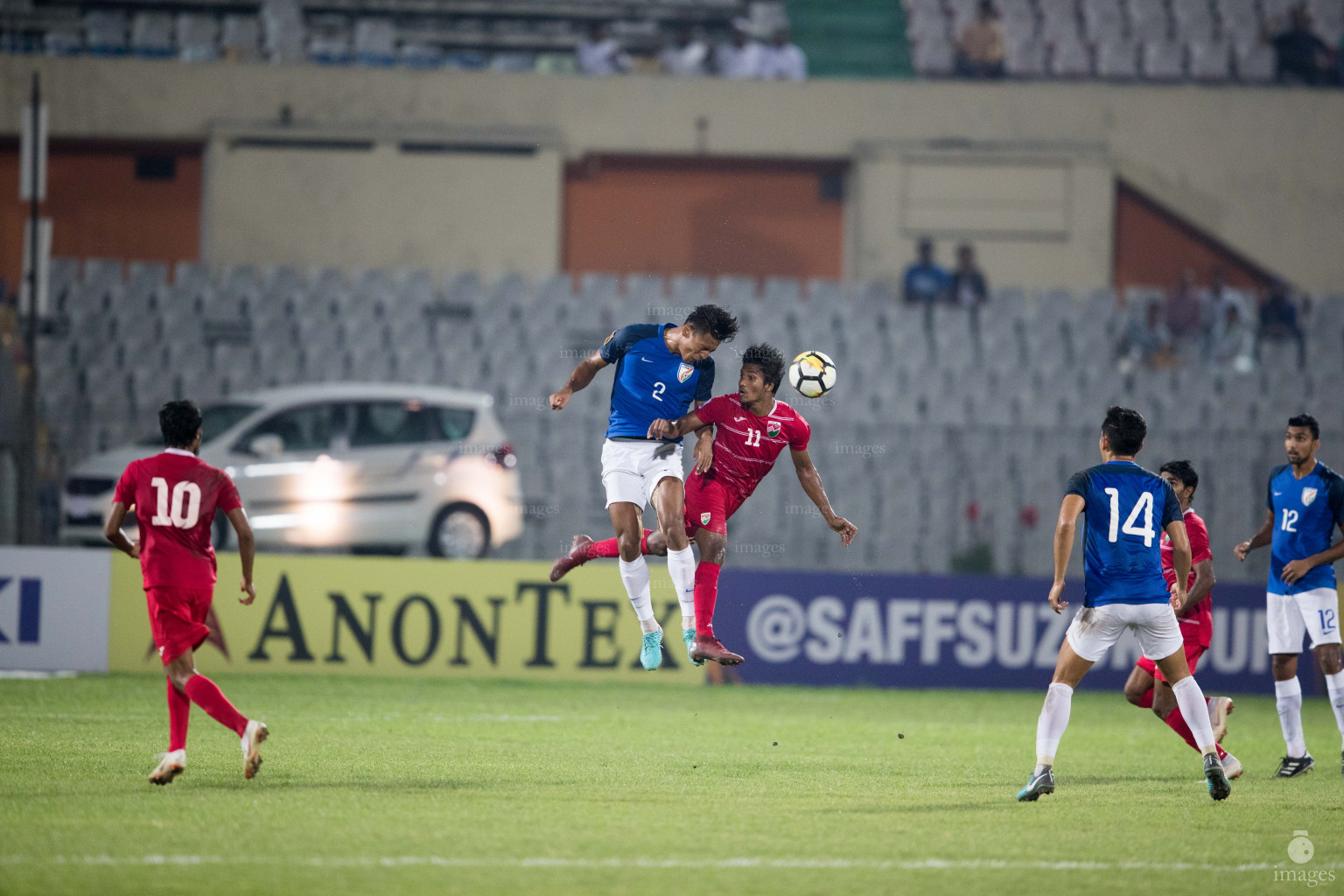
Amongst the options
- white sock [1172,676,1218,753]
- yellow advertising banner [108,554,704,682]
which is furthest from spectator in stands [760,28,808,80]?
white sock [1172,676,1218,753]

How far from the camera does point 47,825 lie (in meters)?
6.43

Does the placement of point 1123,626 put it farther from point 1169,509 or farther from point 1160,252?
point 1160,252

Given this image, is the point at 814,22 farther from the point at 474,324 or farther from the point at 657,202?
the point at 474,324

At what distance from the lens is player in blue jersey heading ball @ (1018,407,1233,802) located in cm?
759

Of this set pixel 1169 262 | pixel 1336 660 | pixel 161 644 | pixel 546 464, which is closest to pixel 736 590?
pixel 546 464

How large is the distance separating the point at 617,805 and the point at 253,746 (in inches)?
72.4

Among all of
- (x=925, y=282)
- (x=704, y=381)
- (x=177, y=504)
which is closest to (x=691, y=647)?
(x=704, y=381)

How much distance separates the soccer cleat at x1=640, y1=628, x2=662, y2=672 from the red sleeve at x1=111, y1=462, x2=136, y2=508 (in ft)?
10.5

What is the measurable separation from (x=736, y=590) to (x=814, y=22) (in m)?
13.6

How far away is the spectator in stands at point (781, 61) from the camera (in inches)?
920

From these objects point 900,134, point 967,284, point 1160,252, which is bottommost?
Answer: point 967,284

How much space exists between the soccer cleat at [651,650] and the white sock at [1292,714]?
3921mm

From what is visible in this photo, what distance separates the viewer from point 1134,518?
25.0 feet

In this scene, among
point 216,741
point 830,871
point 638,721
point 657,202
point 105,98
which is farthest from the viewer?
point 657,202
